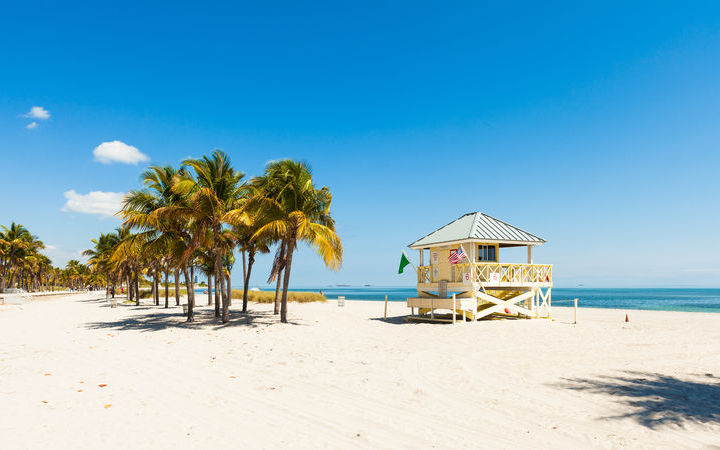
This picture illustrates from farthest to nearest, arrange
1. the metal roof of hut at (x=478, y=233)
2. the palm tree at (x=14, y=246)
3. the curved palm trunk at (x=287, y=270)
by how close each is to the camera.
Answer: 1. the palm tree at (x=14, y=246)
2. the metal roof of hut at (x=478, y=233)
3. the curved palm trunk at (x=287, y=270)

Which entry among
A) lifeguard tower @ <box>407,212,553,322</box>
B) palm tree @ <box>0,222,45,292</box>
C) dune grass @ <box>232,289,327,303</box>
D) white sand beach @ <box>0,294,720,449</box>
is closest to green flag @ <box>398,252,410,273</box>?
lifeguard tower @ <box>407,212,553,322</box>

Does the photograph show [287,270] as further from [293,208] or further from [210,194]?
[210,194]

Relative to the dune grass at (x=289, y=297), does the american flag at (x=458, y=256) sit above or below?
above

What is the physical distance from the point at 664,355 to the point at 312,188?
43.5ft

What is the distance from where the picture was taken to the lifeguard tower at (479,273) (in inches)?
783

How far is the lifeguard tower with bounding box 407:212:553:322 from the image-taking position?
1989 cm

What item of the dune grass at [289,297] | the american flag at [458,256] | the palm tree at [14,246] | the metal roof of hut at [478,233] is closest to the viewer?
the american flag at [458,256]

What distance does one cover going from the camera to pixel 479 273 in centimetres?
2053

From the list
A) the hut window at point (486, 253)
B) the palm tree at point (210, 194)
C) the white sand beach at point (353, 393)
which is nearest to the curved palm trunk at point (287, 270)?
the palm tree at point (210, 194)

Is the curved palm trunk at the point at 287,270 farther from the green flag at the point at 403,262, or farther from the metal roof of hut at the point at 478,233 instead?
the metal roof of hut at the point at 478,233

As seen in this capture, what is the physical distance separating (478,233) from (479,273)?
195cm

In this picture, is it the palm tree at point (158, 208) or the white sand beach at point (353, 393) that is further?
the palm tree at point (158, 208)

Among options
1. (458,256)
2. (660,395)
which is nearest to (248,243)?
(458,256)

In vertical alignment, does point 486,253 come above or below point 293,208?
below
